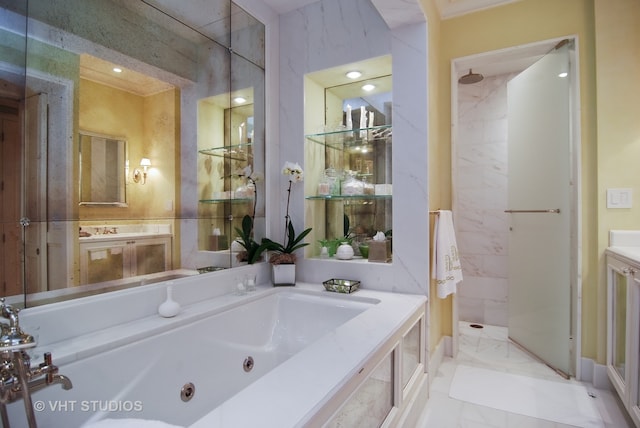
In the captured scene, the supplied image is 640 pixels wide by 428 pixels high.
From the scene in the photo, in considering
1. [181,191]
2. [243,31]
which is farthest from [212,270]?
[243,31]

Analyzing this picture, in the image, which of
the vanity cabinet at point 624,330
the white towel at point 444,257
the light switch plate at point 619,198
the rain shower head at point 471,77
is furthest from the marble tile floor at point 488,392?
the rain shower head at point 471,77

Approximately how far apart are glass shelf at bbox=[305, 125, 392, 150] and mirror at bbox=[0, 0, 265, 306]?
713 mm

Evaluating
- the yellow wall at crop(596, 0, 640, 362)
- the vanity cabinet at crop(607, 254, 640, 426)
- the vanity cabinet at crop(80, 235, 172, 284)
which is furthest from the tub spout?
the yellow wall at crop(596, 0, 640, 362)

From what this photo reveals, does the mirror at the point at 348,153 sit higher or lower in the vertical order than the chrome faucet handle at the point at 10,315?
higher

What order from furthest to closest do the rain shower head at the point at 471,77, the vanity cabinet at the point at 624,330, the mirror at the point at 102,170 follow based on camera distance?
the rain shower head at the point at 471,77, the vanity cabinet at the point at 624,330, the mirror at the point at 102,170

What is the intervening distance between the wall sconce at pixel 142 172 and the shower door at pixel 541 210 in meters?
2.55

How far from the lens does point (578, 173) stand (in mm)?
2100

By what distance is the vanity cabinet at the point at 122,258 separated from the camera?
1371mm

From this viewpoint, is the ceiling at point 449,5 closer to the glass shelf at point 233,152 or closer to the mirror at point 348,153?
the mirror at point 348,153

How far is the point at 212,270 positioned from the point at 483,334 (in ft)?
8.17

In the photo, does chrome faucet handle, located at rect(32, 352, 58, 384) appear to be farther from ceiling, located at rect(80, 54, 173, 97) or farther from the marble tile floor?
the marble tile floor

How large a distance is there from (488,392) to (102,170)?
2.43 meters

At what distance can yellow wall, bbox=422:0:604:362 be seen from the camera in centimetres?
208

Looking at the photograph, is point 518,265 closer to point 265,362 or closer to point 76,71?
point 265,362
